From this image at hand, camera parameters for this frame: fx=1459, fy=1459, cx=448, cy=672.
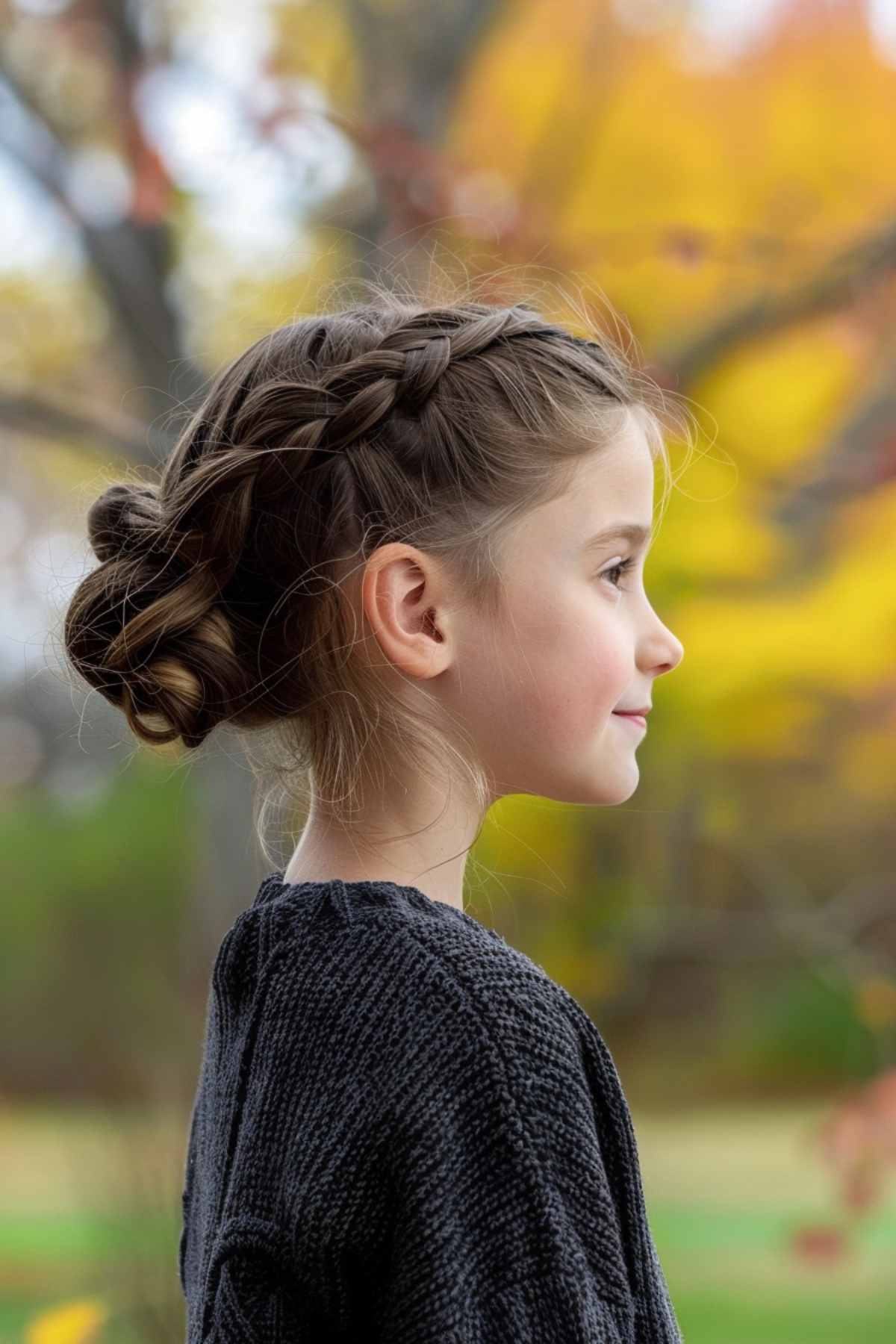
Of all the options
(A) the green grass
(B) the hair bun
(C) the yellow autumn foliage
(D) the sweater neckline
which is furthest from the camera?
(A) the green grass

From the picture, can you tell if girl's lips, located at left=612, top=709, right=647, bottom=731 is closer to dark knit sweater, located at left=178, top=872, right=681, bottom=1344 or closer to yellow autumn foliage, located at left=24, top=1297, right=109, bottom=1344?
dark knit sweater, located at left=178, top=872, right=681, bottom=1344

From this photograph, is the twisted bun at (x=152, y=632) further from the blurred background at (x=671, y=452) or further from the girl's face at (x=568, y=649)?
the blurred background at (x=671, y=452)

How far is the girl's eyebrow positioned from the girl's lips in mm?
126

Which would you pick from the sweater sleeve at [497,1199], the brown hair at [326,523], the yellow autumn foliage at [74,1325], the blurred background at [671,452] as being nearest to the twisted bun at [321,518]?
the brown hair at [326,523]

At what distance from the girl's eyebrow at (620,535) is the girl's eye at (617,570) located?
1 cm

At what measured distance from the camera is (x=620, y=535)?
1.07 m

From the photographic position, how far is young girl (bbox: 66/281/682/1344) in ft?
2.87

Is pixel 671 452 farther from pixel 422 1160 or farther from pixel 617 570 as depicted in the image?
pixel 422 1160

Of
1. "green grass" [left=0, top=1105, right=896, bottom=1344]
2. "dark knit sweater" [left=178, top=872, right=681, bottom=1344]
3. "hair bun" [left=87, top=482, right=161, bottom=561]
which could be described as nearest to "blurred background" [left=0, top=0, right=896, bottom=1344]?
"green grass" [left=0, top=1105, right=896, bottom=1344]

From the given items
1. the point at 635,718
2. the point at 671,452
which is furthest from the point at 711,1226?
the point at 635,718

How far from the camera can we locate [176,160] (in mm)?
3010

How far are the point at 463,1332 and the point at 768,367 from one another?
108 inches

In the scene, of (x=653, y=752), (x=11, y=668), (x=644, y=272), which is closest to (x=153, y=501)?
(x=644, y=272)

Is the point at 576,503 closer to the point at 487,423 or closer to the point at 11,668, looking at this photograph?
the point at 487,423
